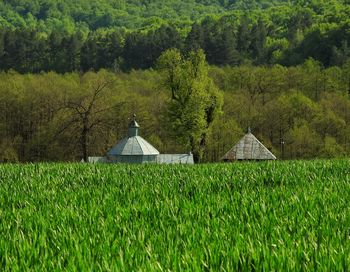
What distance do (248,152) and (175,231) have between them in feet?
170

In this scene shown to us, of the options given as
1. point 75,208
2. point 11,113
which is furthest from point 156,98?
point 75,208

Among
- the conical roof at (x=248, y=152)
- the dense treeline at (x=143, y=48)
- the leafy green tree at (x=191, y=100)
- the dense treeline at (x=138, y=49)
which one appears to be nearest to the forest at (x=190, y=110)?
the leafy green tree at (x=191, y=100)

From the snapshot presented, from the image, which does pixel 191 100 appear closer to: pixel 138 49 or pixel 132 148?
pixel 132 148

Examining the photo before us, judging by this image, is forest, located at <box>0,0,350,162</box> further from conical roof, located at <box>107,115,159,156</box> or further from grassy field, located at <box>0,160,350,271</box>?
grassy field, located at <box>0,160,350,271</box>

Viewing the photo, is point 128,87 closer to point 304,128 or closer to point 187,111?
point 304,128

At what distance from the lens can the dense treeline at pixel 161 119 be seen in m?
89.8

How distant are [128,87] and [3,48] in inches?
2472

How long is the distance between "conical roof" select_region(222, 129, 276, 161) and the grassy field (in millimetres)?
43857

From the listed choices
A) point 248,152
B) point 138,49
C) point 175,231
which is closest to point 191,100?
point 248,152

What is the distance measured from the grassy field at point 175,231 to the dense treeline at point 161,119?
6926cm

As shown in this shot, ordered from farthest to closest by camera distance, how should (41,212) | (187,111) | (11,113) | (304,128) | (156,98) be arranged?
(156,98), (11,113), (304,128), (187,111), (41,212)

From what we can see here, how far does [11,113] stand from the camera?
104 m

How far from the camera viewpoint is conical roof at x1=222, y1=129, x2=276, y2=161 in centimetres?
5962

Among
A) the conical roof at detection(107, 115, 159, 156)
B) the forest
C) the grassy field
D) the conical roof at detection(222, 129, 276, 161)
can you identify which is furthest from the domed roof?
the grassy field
